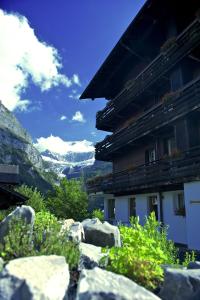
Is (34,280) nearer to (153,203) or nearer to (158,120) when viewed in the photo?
(158,120)

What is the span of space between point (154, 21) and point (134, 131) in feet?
26.2

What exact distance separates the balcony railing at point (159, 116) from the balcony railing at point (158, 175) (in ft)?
7.49

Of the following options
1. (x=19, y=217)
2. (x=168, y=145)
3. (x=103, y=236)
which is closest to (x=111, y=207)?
(x=168, y=145)

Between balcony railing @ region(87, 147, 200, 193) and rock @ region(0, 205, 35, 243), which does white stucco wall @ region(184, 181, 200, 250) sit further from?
rock @ region(0, 205, 35, 243)

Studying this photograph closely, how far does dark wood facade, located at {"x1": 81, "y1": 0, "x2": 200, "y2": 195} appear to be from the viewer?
709 inches

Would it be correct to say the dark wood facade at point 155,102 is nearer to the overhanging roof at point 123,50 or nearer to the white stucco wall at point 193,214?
the overhanging roof at point 123,50

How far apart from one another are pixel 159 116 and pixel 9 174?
27467mm

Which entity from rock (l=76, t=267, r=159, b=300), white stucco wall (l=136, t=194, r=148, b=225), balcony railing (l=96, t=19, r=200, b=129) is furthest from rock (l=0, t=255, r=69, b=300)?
white stucco wall (l=136, t=194, r=148, b=225)

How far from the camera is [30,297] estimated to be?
4.01 m

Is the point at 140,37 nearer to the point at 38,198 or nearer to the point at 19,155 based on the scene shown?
the point at 38,198

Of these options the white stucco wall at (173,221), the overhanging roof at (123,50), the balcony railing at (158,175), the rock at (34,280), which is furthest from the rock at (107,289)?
the overhanging roof at (123,50)

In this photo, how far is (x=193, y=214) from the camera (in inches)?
613

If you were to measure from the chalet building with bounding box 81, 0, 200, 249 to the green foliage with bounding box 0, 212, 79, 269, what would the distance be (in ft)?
33.7

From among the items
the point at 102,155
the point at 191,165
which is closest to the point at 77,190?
the point at 102,155
